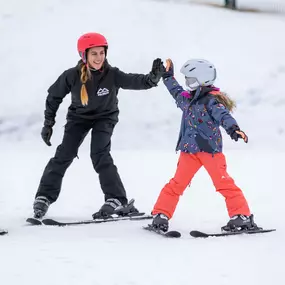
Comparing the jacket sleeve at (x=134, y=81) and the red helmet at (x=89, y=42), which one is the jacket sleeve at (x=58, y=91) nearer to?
the red helmet at (x=89, y=42)

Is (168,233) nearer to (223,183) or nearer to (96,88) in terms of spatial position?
(223,183)

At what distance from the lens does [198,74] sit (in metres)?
5.65

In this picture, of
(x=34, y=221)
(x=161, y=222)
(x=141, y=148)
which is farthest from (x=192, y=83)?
(x=141, y=148)

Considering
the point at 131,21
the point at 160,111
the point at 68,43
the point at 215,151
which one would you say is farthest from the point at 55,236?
the point at 131,21

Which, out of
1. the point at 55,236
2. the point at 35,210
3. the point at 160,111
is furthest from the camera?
the point at 160,111

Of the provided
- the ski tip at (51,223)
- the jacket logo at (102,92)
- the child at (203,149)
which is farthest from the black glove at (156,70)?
the ski tip at (51,223)

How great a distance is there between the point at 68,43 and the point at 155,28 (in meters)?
1.96

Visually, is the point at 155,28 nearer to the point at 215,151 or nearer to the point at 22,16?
the point at 22,16

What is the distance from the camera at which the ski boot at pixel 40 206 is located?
6172 millimetres

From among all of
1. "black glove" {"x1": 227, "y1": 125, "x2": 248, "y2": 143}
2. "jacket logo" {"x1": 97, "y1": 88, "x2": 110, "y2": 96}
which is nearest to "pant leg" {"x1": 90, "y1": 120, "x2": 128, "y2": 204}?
"jacket logo" {"x1": 97, "y1": 88, "x2": 110, "y2": 96}

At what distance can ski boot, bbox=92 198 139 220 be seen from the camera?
20.1 feet

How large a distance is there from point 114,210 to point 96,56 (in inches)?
52.9

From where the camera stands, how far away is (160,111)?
12812 mm

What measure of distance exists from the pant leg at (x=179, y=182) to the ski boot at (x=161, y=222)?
0.11 feet
